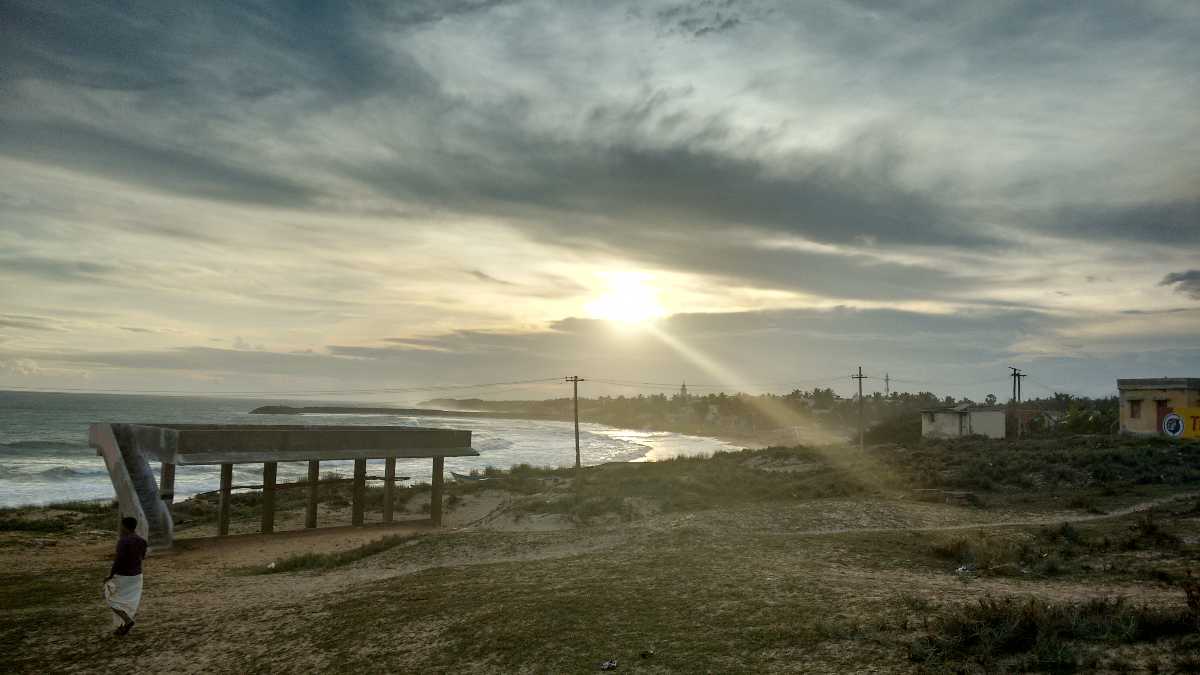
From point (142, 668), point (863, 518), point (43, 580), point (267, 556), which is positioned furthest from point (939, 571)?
point (43, 580)

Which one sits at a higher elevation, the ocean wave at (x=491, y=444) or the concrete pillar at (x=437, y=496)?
the concrete pillar at (x=437, y=496)

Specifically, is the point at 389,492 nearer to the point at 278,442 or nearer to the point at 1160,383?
the point at 278,442

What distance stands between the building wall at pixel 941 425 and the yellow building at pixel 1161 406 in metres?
12.0

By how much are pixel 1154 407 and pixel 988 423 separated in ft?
41.1

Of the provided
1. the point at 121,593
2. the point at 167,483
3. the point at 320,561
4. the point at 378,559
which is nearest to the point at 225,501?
the point at 167,483

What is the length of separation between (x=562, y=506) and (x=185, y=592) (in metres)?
15.5

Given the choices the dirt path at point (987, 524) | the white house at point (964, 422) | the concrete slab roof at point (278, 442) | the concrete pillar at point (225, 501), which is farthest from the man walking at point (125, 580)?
the white house at point (964, 422)

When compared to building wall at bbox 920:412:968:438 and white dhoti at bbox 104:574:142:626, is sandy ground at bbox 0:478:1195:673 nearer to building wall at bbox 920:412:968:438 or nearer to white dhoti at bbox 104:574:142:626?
white dhoti at bbox 104:574:142:626

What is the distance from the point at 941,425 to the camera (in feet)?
207

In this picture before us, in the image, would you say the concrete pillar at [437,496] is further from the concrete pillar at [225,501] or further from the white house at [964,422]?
the white house at [964,422]

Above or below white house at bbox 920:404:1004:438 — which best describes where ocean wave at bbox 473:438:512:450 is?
below

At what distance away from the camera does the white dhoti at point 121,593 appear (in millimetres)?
12602

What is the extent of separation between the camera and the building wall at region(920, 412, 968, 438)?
202ft

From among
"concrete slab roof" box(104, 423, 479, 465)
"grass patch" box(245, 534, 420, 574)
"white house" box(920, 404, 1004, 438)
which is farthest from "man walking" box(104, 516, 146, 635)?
"white house" box(920, 404, 1004, 438)
